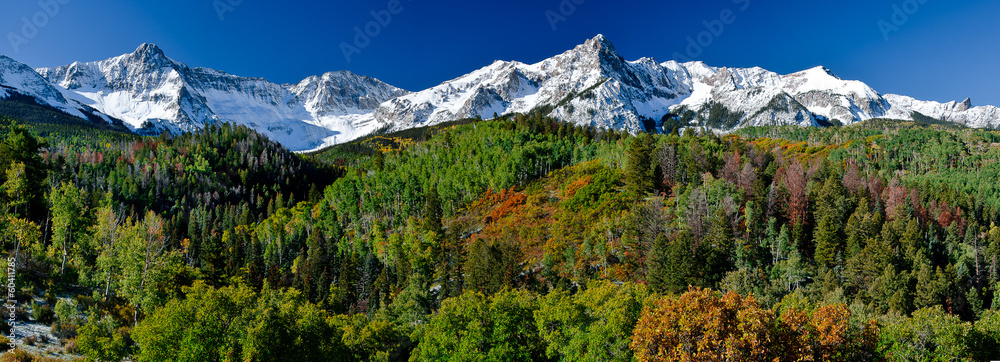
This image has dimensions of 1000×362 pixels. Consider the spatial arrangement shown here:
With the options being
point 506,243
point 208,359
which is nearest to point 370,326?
point 208,359

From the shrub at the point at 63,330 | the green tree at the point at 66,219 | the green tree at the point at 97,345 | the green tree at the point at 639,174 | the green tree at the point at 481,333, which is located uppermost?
the green tree at the point at 639,174

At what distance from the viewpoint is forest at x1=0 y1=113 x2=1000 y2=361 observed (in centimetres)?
2936

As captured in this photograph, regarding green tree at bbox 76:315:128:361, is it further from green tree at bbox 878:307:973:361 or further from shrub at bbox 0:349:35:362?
green tree at bbox 878:307:973:361

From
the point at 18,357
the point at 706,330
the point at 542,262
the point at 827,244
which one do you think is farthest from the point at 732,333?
the point at 827,244

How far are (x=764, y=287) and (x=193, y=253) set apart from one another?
127772 millimetres

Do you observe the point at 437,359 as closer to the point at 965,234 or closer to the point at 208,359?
the point at 208,359

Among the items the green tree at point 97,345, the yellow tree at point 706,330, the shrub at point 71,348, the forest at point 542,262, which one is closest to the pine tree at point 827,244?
the forest at point 542,262

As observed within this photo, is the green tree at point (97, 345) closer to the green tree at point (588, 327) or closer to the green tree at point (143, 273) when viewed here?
the green tree at point (143, 273)

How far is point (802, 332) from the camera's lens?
25609 mm

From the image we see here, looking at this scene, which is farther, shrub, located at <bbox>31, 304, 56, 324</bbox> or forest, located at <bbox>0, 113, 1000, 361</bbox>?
shrub, located at <bbox>31, 304, 56, 324</bbox>

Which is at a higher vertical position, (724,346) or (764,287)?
(724,346)

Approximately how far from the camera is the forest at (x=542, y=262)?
29359mm
